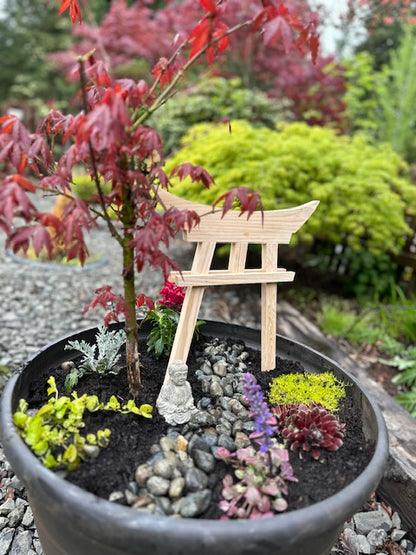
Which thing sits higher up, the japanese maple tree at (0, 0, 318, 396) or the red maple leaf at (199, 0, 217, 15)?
the red maple leaf at (199, 0, 217, 15)

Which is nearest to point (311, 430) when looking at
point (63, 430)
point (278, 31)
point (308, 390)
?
point (308, 390)

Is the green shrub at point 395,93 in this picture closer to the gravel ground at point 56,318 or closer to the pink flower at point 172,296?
the gravel ground at point 56,318

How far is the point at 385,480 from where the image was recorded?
1.89m

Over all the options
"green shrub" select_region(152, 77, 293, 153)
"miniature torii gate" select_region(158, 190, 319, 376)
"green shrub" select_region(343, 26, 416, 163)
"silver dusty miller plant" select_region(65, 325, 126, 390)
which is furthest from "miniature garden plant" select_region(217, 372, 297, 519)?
"green shrub" select_region(343, 26, 416, 163)

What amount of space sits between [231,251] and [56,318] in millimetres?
2175

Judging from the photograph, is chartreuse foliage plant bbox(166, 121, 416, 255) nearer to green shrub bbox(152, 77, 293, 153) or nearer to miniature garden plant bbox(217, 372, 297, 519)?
green shrub bbox(152, 77, 293, 153)

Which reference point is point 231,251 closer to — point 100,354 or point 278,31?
point 100,354

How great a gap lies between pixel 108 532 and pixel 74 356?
922mm

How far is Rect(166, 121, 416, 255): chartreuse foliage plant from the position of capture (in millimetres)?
3508

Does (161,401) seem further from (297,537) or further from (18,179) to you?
(18,179)

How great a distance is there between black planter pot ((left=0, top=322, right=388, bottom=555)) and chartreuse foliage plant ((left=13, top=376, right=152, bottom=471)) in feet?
0.16

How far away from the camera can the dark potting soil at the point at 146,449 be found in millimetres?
1171

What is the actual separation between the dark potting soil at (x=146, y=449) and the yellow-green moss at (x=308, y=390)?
2.1 inches

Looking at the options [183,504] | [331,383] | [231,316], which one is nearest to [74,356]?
[183,504]
